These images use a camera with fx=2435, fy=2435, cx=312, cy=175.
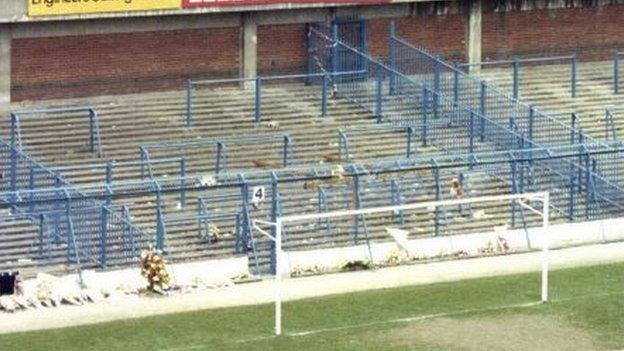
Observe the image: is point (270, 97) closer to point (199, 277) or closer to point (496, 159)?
point (496, 159)

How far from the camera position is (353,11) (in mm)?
59625

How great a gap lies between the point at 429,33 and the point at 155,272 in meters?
18.0

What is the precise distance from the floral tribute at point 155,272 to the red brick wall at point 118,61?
33.3 feet

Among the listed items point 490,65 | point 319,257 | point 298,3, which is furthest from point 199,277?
point 490,65

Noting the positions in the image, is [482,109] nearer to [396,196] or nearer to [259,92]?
[259,92]

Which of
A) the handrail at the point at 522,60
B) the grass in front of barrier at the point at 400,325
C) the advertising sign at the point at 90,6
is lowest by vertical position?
the grass in front of barrier at the point at 400,325

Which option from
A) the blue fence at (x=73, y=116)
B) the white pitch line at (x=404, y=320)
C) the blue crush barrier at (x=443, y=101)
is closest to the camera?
the white pitch line at (x=404, y=320)

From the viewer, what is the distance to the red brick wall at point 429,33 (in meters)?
60.4

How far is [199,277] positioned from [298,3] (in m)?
12.7

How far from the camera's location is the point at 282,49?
5878 centimetres

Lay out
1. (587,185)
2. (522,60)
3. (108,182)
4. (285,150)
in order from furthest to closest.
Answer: (522,60), (285,150), (587,185), (108,182)

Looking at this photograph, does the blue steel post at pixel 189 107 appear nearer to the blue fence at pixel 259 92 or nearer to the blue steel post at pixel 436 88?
the blue fence at pixel 259 92

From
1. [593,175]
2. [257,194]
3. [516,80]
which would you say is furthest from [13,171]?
[516,80]

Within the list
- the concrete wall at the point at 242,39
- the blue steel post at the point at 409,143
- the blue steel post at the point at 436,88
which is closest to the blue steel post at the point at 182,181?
the concrete wall at the point at 242,39
